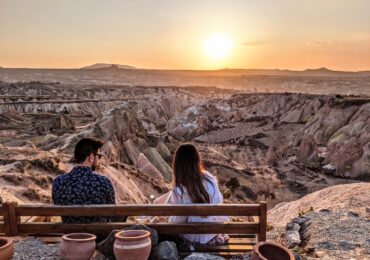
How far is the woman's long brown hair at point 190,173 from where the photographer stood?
6.16 metres

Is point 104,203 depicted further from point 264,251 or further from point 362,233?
point 362,233

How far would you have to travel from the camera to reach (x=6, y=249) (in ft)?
17.7

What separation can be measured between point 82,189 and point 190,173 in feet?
5.49

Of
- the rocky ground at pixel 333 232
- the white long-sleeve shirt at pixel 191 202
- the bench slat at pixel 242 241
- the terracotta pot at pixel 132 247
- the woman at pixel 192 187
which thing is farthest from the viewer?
the rocky ground at pixel 333 232

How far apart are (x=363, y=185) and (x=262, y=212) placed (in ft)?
33.0

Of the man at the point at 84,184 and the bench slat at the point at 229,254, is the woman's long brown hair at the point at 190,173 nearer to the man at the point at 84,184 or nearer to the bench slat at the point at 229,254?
the bench slat at the point at 229,254

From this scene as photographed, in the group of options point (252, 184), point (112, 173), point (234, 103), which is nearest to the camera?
point (112, 173)

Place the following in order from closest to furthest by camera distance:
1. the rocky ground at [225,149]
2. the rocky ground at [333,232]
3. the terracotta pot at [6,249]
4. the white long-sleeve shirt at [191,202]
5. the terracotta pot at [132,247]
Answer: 1. the terracotta pot at [132,247]
2. the terracotta pot at [6,249]
3. the white long-sleeve shirt at [191,202]
4. the rocky ground at [333,232]
5. the rocky ground at [225,149]

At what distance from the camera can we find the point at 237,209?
6.11m

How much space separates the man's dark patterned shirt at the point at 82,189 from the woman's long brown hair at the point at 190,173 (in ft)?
3.68

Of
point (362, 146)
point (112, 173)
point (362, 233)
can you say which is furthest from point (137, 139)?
point (362, 233)

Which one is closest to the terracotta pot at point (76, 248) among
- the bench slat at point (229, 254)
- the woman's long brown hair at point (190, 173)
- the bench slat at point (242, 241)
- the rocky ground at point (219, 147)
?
the bench slat at point (229, 254)

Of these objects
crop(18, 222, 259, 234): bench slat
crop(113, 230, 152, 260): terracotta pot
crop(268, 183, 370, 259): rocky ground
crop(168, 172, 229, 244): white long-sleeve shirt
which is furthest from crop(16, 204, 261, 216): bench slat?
crop(268, 183, 370, 259): rocky ground

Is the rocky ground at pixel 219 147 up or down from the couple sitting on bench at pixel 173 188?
down
